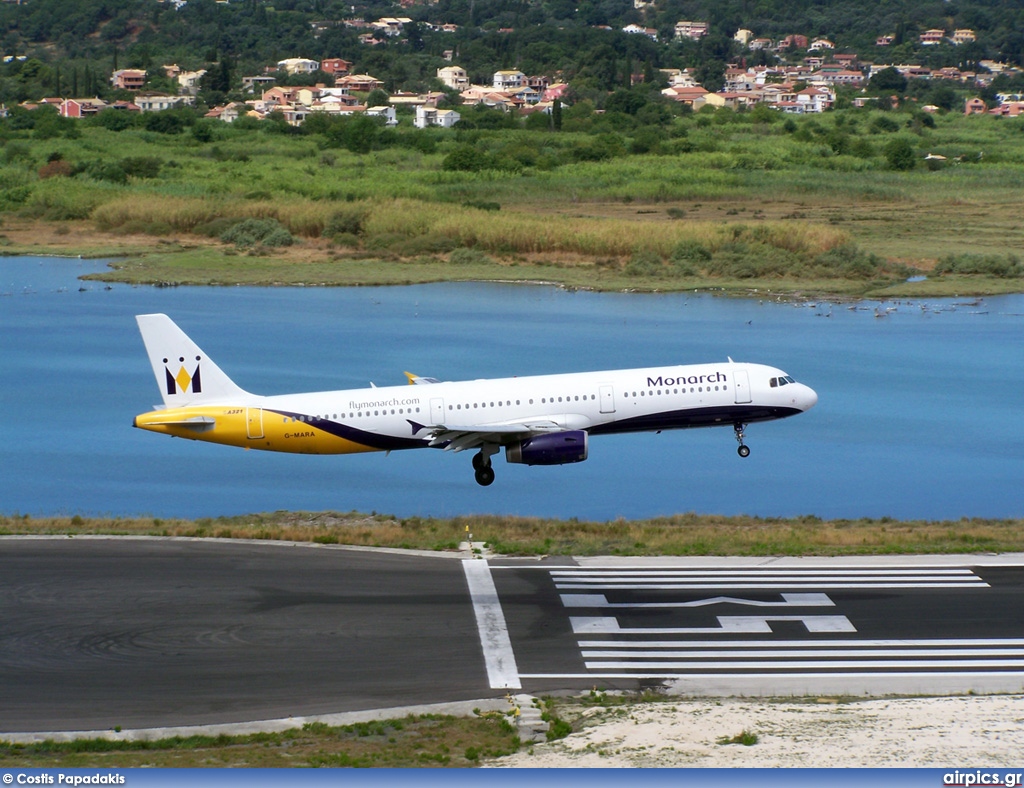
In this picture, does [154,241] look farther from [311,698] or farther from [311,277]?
[311,698]

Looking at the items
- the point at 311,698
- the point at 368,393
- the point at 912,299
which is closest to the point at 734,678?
the point at 311,698

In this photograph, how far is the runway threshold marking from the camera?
3769 centimetres

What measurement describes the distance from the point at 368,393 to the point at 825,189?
396 ft

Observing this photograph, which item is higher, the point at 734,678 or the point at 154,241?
the point at 154,241

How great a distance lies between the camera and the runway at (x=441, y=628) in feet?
120

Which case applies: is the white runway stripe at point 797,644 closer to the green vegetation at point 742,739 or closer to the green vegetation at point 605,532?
the green vegetation at point 742,739

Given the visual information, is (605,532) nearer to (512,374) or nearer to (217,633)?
(217,633)

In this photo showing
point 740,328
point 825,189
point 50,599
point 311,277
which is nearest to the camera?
point 50,599

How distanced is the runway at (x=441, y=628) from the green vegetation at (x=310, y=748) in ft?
4.05

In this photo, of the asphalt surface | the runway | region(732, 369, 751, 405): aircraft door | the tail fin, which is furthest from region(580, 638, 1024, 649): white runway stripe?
the tail fin

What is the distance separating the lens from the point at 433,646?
40031mm

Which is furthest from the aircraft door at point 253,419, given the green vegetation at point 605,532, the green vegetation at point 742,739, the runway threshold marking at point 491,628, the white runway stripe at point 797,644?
the green vegetation at point 742,739

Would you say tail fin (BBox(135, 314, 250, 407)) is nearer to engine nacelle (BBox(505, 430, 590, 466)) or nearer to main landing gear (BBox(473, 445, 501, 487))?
main landing gear (BBox(473, 445, 501, 487))

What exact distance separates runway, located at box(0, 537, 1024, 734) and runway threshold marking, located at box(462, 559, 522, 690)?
0.32 ft
